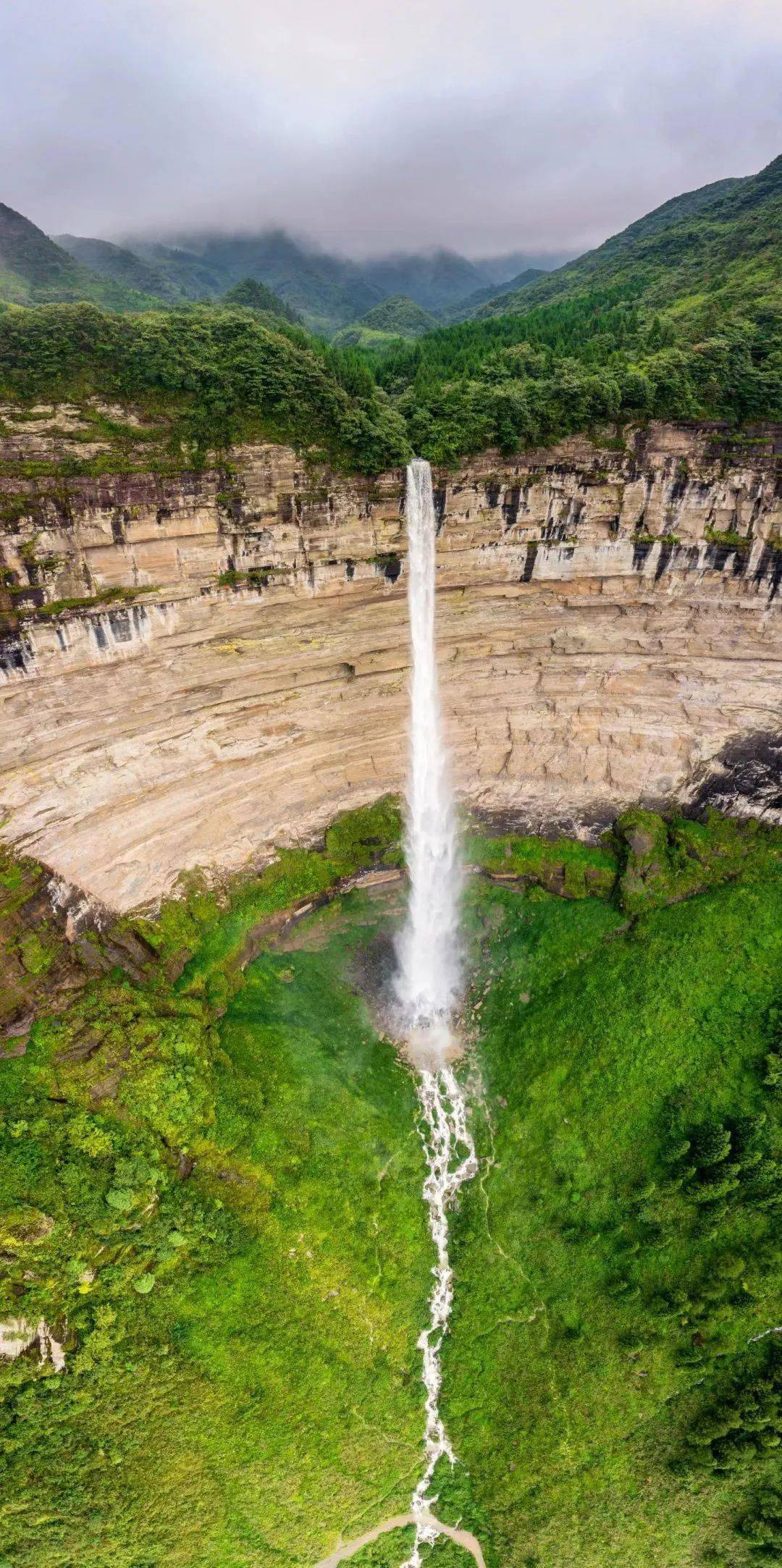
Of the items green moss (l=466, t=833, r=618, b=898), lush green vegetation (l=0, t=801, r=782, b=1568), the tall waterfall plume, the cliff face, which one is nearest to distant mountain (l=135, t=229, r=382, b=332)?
the cliff face

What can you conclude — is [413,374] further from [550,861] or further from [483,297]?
[483,297]

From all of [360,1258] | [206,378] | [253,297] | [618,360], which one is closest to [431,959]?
[360,1258]

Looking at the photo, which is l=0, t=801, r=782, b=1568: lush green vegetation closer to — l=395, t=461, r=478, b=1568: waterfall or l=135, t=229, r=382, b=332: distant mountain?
l=395, t=461, r=478, b=1568: waterfall

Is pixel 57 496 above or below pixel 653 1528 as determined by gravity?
above

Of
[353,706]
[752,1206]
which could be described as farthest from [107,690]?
[752,1206]

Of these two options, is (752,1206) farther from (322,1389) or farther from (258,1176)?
(258,1176)

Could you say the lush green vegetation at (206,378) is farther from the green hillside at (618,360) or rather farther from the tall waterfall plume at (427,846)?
the tall waterfall plume at (427,846)
